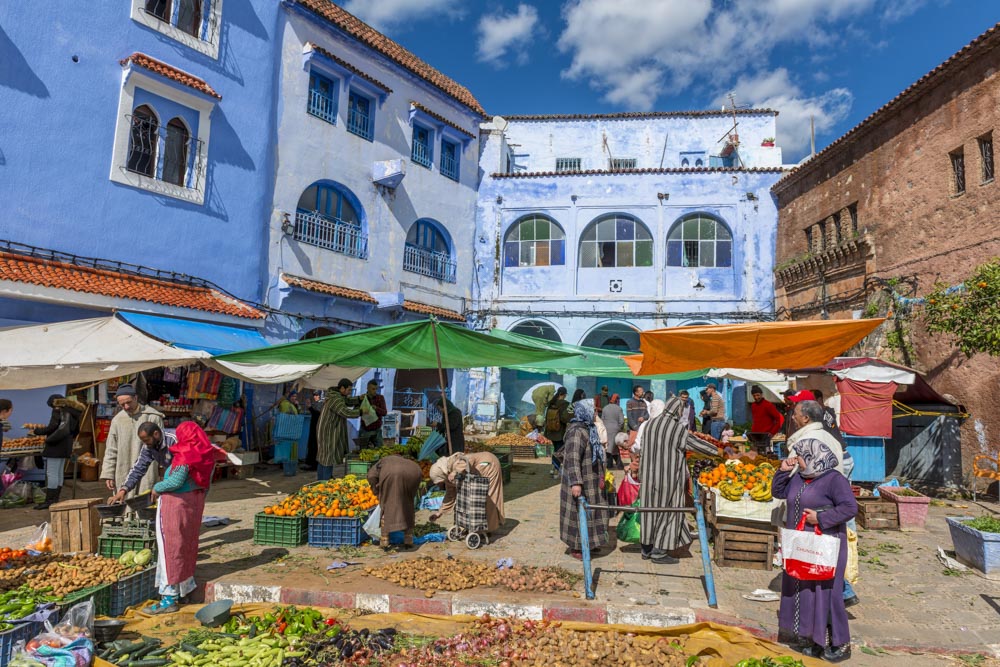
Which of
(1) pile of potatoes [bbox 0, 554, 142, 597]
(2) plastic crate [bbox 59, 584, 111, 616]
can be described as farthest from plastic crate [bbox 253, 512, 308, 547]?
(2) plastic crate [bbox 59, 584, 111, 616]

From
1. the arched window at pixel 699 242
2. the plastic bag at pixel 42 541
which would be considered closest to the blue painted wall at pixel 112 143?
the plastic bag at pixel 42 541

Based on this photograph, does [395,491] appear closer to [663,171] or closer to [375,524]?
[375,524]

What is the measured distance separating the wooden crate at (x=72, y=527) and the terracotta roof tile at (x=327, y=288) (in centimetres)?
935

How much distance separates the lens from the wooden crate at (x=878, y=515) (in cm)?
845

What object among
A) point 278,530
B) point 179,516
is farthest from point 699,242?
point 179,516

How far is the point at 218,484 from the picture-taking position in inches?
451

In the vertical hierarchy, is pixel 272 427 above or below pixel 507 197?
below

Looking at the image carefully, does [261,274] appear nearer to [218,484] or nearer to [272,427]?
[272,427]

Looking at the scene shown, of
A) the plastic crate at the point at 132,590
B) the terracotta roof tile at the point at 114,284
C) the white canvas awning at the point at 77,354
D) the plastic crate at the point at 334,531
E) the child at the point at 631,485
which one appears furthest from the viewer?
the terracotta roof tile at the point at 114,284

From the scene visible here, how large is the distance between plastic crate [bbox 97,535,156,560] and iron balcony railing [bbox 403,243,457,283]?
46.2ft

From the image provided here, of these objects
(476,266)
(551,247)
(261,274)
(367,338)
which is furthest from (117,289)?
(551,247)

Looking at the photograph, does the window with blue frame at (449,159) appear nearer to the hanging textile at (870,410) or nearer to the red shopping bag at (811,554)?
the hanging textile at (870,410)

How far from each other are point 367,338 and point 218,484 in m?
5.15

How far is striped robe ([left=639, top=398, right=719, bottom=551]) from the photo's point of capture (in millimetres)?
6668
